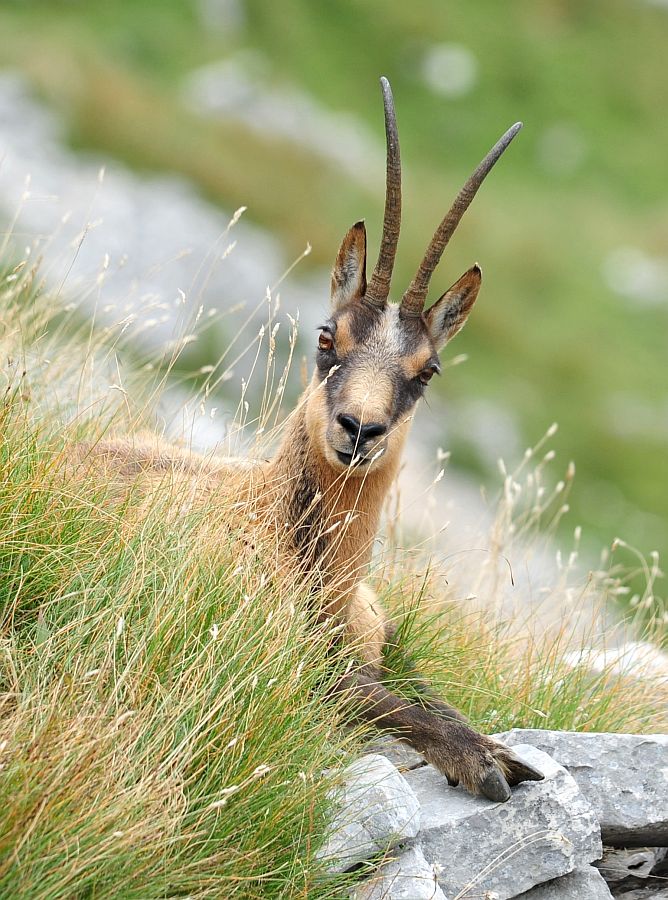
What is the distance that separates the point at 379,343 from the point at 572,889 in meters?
2.80

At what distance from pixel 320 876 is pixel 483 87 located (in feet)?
113

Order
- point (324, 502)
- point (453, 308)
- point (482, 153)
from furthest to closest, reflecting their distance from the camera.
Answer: point (482, 153), point (453, 308), point (324, 502)

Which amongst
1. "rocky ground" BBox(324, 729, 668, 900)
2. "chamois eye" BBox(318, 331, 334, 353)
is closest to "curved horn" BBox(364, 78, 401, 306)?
"chamois eye" BBox(318, 331, 334, 353)

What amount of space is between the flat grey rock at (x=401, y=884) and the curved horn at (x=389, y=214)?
3031mm

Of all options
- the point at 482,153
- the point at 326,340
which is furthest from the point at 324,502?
the point at 482,153

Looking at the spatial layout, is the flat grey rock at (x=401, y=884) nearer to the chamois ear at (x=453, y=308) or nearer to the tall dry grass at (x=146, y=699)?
the tall dry grass at (x=146, y=699)

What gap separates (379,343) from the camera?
6148 mm

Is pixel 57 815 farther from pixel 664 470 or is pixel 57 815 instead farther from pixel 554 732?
pixel 664 470

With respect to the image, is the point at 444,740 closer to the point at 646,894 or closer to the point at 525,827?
the point at 525,827

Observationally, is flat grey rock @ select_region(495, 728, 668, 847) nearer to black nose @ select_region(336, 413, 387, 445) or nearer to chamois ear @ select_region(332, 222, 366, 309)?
black nose @ select_region(336, 413, 387, 445)

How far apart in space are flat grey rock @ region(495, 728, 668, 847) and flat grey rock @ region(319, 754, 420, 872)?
989 mm

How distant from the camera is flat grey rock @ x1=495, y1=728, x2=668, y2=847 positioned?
525cm

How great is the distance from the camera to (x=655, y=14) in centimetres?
4384

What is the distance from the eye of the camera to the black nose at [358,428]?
5.54 m
